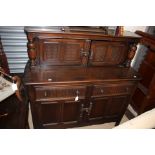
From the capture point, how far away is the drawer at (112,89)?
5.69ft

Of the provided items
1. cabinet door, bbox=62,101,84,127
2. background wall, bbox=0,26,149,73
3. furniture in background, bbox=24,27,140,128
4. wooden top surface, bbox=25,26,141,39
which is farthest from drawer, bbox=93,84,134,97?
background wall, bbox=0,26,149,73

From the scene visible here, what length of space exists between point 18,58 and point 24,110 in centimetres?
94

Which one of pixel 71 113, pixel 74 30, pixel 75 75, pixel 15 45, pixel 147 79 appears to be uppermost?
pixel 74 30

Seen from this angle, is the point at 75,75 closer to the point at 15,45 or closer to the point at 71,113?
the point at 71,113

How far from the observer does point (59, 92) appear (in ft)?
5.40

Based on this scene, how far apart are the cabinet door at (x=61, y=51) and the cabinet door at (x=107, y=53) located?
159mm

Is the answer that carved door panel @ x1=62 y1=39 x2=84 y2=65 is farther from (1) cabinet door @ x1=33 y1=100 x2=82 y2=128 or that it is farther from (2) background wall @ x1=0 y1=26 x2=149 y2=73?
(2) background wall @ x1=0 y1=26 x2=149 y2=73

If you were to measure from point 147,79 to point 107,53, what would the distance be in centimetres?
81

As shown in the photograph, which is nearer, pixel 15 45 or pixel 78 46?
pixel 78 46

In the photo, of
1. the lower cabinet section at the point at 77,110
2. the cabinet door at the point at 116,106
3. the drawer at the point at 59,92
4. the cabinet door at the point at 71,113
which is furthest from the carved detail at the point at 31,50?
the cabinet door at the point at 116,106

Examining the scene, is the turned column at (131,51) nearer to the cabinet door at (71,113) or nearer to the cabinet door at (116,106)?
the cabinet door at (116,106)

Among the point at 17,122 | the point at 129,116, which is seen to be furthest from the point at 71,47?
the point at 129,116

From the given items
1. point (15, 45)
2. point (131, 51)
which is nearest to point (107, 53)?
point (131, 51)

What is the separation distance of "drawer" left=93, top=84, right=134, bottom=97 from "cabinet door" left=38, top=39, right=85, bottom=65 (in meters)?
0.41
